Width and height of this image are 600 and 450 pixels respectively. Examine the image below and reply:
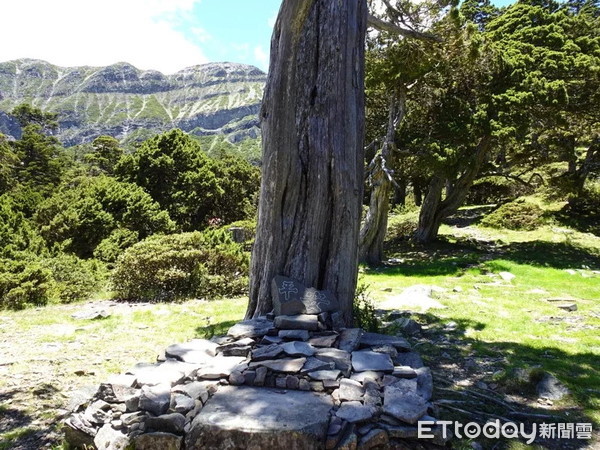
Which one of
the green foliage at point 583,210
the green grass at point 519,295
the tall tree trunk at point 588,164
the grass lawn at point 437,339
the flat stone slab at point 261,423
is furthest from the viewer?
the green foliage at point 583,210

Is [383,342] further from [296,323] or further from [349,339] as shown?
[296,323]

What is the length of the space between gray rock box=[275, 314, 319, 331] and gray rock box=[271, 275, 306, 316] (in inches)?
6.1

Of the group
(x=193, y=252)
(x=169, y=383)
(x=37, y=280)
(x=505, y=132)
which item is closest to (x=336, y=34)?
(x=169, y=383)

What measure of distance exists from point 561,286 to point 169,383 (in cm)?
1061

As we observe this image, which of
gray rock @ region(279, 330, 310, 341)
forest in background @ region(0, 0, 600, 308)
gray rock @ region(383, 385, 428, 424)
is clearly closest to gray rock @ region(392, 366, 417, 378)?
gray rock @ region(383, 385, 428, 424)

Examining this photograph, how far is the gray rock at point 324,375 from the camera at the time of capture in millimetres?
3209

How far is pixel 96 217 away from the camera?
51.3 ft

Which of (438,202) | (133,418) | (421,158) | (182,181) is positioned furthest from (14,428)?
(182,181)

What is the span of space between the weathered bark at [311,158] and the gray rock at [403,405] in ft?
6.24

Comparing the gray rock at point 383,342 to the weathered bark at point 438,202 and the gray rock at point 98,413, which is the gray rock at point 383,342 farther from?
the weathered bark at point 438,202

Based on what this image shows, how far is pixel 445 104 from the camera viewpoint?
14.2 meters

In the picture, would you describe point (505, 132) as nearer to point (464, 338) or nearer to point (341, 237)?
point (464, 338)

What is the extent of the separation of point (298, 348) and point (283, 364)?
309 millimetres

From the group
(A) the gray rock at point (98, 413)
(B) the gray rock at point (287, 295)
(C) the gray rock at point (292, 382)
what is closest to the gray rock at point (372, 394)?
(C) the gray rock at point (292, 382)
